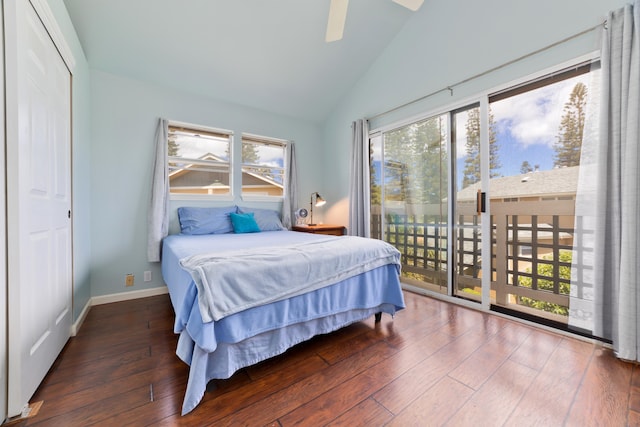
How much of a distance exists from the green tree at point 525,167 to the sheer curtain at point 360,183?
165 cm

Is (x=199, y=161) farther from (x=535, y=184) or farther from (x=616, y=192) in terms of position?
(x=616, y=192)

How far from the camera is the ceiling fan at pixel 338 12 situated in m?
1.78

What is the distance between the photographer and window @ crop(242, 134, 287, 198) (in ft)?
11.6

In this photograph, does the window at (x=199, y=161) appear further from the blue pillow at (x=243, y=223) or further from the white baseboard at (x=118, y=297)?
the white baseboard at (x=118, y=297)

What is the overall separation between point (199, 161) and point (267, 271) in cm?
238

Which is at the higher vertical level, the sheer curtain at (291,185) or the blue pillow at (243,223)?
the sheer curtain at (291,185)

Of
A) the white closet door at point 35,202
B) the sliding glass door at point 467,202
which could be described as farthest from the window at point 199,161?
the sliding glass door at point 467,202

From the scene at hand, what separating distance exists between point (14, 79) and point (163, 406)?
5.38 ft

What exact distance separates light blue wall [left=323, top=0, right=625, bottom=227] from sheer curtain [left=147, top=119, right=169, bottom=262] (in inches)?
93.3

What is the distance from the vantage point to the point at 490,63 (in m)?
2.31

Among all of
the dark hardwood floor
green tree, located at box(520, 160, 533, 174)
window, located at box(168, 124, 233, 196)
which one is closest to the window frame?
window, located at box(168, 124, 233, 196)

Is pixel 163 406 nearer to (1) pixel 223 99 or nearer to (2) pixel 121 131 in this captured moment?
(2) pixel 121 131

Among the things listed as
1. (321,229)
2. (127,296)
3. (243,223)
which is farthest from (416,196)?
(127,296)

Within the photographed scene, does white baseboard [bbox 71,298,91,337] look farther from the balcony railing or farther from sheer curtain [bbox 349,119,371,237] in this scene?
the balcony railing
